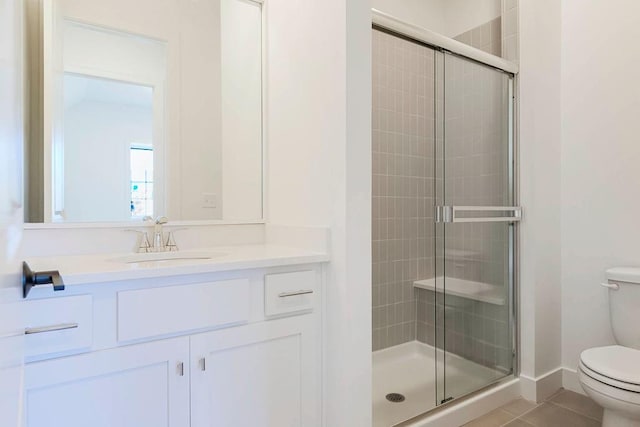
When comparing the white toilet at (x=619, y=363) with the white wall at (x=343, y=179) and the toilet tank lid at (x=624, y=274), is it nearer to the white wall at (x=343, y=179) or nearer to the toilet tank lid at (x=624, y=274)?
the toilet tank lid at (x=624, y=274)

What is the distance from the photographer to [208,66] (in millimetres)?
1750

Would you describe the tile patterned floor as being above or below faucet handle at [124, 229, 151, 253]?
below

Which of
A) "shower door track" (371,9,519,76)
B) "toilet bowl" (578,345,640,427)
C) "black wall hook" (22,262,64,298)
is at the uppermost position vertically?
"shower door track" (371,9,519,76)

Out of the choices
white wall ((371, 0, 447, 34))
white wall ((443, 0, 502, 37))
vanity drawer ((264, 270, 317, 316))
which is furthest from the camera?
white wall ((371, 0, 447, 34))

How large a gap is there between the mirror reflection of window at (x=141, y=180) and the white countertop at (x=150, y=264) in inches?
8.3

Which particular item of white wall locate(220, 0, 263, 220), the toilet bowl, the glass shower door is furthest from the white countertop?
the toilet bowl

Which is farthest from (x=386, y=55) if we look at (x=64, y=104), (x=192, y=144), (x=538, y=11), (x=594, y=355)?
(x=594, y=355)

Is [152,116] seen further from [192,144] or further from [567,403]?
[567,403]

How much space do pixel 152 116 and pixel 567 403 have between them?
253cm

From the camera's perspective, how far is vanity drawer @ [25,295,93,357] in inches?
36.4

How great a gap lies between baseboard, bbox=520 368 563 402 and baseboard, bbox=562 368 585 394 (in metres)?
0.06

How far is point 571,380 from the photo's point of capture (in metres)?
2.14

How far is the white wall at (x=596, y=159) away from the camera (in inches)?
75.8

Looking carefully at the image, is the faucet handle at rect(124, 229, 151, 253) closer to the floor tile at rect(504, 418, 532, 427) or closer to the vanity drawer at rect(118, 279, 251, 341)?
the vanity drawer at rect(118, 279, 251, 341)
